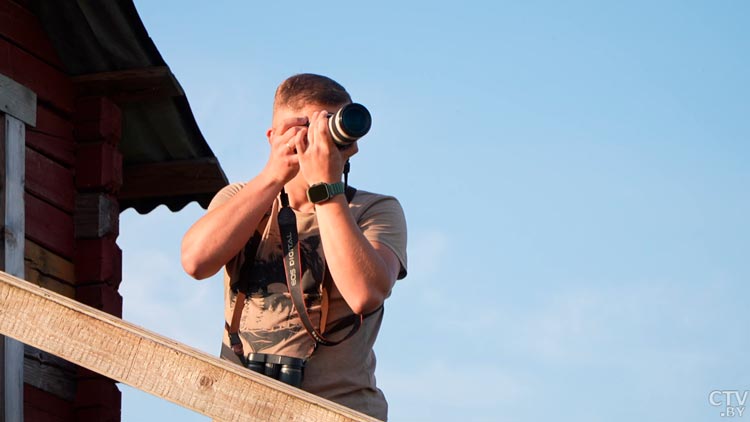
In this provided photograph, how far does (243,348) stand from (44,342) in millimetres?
921

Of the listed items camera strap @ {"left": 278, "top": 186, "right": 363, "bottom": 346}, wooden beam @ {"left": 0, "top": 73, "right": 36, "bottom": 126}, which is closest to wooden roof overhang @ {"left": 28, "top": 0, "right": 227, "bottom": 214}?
wooden beam @ {"left": 0, "top": 73, "right": 36, "bottom": 126}

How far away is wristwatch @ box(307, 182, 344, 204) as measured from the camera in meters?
2.99

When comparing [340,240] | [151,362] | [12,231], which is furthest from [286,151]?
[12,231]

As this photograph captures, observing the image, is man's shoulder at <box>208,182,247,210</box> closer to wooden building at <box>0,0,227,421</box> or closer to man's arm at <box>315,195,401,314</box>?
man's arm at <box>315,195,401,314</box>

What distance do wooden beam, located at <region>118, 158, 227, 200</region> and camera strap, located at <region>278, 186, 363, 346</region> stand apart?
426 cm

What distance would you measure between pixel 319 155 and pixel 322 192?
0.11 metres

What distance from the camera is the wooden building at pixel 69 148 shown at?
19.3 feet

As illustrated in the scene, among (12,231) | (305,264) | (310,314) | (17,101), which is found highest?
(17,101)

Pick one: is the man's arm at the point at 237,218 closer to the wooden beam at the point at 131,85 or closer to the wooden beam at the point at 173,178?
the wooden beam at the point at 131,85

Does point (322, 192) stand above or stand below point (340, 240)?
above

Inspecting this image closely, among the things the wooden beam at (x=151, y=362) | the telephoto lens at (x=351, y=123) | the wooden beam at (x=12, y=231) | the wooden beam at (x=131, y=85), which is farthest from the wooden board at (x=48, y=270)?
the wooden beam at (x=151, y=362)

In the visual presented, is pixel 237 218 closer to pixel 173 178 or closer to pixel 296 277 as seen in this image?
pixel 296 277

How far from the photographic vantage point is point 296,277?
10.1ft

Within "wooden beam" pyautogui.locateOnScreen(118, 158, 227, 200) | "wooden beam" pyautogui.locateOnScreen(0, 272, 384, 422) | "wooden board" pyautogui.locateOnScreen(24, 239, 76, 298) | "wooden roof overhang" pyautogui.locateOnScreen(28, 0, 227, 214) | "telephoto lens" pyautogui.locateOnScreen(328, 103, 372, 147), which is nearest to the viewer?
"wooden beam" pyautogui.locateOnScreen(0, 272, 384, 422)
